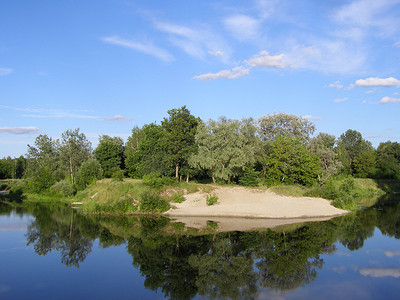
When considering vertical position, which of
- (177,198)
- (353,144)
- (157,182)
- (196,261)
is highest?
(353,144)

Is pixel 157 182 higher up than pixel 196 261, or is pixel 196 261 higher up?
pixel 157 182

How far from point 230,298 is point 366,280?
6.94m

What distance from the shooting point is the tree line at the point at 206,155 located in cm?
3916

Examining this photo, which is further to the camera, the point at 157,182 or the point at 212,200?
the point at 157,182

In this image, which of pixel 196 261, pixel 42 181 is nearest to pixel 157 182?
pixel 196 261

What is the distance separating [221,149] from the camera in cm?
3881

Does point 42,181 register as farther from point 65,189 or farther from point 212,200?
point 212,200

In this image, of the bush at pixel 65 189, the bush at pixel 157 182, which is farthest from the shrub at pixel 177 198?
the bush at pixel 65 189

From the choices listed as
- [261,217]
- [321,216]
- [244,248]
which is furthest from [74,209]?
[321,216]

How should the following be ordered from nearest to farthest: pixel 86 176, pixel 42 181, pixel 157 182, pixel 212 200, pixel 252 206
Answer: pixel 252 206 < pixel 212 200 < pixel 157 182 < pixel 86 176 < pixel 42 181

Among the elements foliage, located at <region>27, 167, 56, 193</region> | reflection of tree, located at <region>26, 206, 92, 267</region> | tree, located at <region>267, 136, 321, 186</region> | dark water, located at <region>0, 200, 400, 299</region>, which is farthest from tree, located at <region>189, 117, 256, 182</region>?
foliage, located at <region>27, 167, 56, 193</region>

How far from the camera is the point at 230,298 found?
13.0m

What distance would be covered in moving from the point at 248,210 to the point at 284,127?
2806 cm

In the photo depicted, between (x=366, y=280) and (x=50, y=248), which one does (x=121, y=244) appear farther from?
(x=366, y=280)
